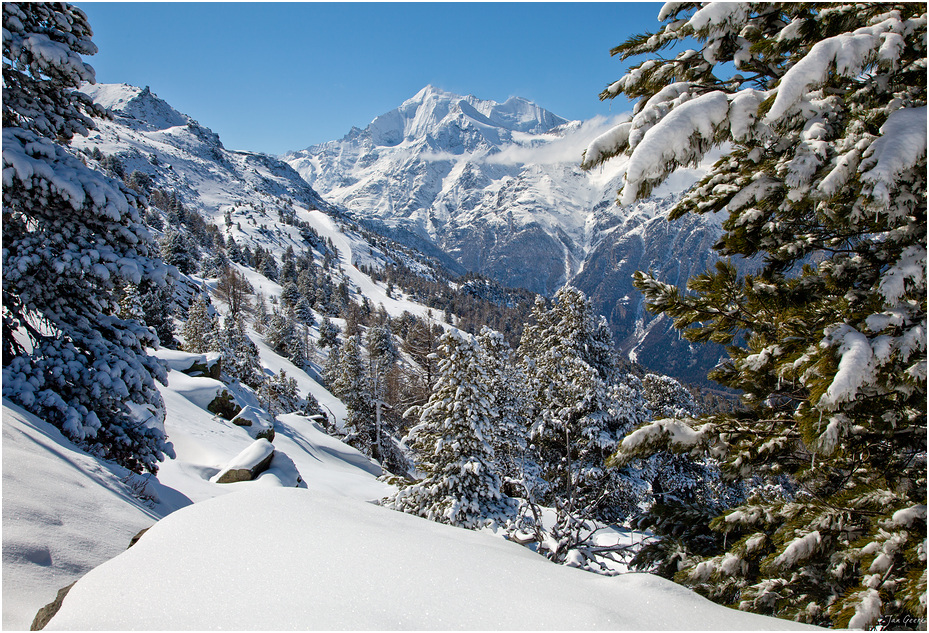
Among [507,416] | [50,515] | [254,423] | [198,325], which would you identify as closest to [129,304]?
[254,423]

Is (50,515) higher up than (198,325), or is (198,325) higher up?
(50,515)

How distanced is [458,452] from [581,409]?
18.0ft

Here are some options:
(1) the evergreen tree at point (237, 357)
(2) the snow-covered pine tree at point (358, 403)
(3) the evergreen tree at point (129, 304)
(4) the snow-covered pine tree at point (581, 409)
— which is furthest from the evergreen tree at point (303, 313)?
(4) the snow-covered pine tree at point (581, 409)

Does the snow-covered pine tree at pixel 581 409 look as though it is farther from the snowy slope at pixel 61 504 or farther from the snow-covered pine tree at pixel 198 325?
the snow-covered pine tree at pixel 198 325

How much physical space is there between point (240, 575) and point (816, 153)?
4594 mm

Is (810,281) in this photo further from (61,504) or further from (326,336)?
(326,336)

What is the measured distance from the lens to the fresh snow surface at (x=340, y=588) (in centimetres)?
246

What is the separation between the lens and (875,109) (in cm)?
280

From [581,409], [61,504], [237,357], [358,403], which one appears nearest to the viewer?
[61,504]

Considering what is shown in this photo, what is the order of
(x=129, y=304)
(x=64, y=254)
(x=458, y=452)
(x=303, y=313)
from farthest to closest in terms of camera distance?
(x=303, y=313) < (x=129, y=304) < (x=458, y=452) < (x=64, y=254)

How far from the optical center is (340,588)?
2705mm

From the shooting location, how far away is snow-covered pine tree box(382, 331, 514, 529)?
43.3 feet

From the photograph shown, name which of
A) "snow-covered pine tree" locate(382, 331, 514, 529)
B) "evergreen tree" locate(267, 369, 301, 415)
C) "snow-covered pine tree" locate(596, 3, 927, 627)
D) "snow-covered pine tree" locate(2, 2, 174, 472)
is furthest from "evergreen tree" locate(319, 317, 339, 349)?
"snow-covered pine tree" locate(596, 3, 927, 627)

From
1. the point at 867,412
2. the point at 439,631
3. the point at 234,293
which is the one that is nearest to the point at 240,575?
the point at 439,631
